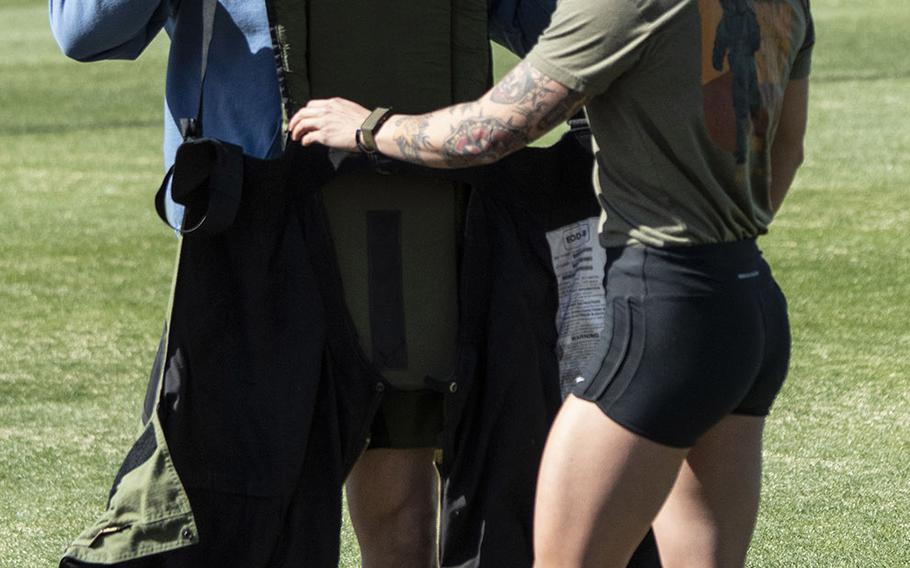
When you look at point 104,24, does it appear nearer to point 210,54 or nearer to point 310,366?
point 210,54

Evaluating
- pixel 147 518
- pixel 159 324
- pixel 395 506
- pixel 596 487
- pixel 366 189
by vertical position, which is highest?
pixel 366 189

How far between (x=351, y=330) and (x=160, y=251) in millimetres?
5923

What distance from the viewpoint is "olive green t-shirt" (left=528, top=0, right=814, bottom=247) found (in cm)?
259

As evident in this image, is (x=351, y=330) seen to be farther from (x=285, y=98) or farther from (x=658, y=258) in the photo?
(x=658, y=258)

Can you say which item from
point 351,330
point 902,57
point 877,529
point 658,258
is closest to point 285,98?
point 351,330

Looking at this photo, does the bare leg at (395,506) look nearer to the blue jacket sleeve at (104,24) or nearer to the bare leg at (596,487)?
the bare leg at (596,487)

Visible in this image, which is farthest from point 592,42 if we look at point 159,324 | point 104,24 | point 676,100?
point 159,324

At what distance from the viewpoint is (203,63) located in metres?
3.12

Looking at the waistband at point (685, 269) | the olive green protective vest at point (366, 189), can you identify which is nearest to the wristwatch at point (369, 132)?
the olive green protective vest at point (366, 189)

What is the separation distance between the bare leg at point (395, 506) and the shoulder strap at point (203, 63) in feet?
2.43

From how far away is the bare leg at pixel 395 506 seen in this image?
3.35m

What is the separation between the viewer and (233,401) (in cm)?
316

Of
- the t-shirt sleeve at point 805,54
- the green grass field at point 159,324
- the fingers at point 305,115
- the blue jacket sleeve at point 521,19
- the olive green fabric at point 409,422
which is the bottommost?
the green grass field at point 159,324

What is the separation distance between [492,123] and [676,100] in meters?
0.31
